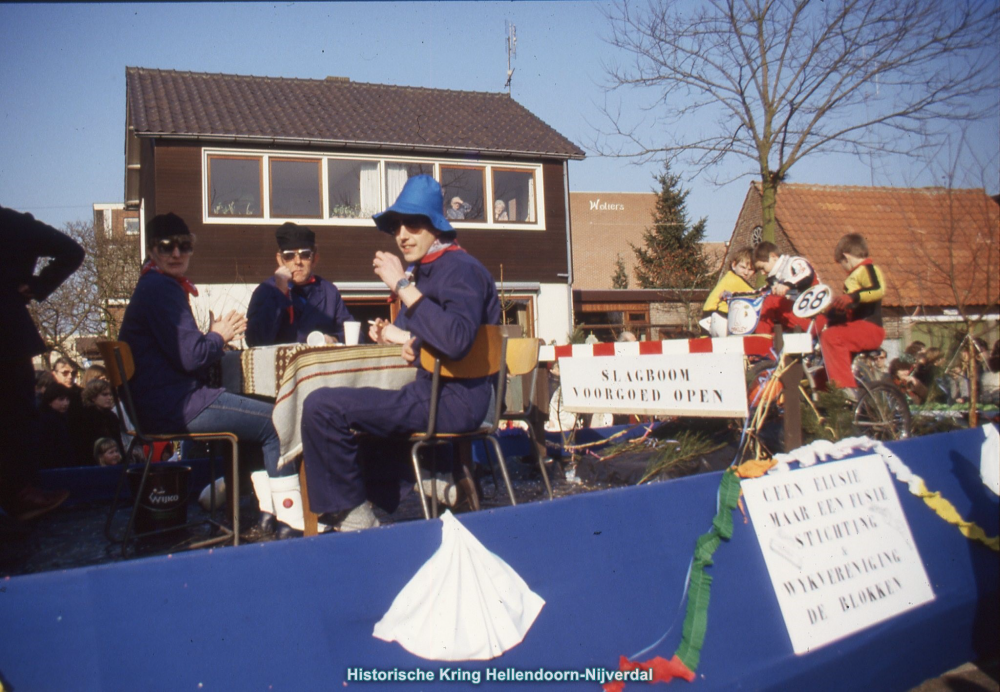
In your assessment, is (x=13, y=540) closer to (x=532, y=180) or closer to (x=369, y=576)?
(x=369, y=576)

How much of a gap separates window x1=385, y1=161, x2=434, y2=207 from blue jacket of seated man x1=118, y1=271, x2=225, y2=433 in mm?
17845

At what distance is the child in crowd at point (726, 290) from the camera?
608 cm

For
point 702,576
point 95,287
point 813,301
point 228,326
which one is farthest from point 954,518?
point 95,287

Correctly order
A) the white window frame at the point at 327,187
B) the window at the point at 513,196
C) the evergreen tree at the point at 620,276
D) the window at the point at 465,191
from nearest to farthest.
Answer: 1. the white window frame at the point at 327,187
2. the window at the point at 465,191
3. the window at the point at 513,196
4. the evergreen tree at the point at 620,276

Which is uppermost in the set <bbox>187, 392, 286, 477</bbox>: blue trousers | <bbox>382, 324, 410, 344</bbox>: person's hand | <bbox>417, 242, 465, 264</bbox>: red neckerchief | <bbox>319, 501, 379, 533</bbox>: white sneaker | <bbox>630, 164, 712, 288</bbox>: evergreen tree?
<bbox>630, 164, 712, 288</bbox>: evergreen tree

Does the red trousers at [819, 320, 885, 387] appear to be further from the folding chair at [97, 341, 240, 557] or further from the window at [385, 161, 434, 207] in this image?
the window at [385, 161, 434, 207]

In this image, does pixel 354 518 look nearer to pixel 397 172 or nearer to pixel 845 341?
pixel 845 341

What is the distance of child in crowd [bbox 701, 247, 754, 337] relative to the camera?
239 inches

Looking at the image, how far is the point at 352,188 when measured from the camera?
21047 millimetres

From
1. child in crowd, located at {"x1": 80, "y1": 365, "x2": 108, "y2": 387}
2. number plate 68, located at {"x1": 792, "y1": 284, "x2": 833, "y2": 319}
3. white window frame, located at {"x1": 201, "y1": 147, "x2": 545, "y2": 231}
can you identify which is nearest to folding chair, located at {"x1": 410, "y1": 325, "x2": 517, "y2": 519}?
number plate 68, located at {"x1": 792, "y1": 284, "x2": 833, "y2": 319}

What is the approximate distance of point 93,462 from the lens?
6.96m

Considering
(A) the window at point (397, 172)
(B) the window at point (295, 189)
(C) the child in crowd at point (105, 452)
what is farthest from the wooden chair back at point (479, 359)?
(A) the window at point (397, 172)

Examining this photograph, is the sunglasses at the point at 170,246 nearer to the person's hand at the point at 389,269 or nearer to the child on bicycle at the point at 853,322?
the person's hand at the point at 389,269

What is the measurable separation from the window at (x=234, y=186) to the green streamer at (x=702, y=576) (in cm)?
1841
